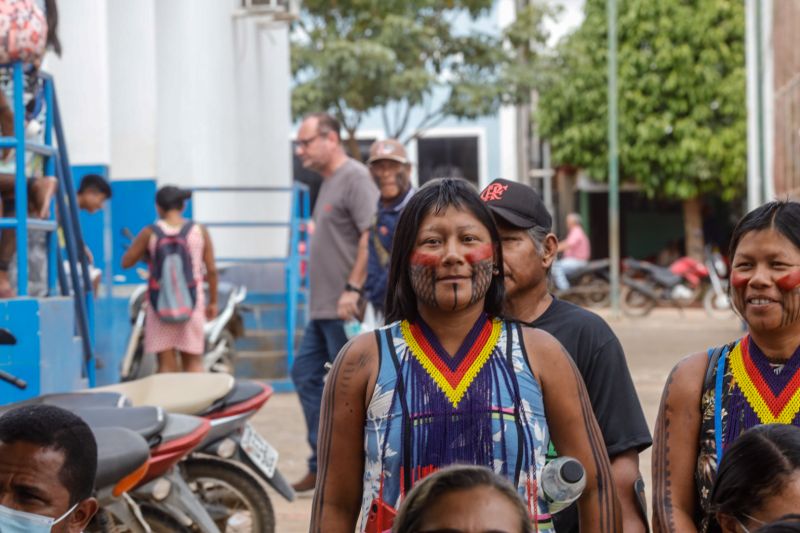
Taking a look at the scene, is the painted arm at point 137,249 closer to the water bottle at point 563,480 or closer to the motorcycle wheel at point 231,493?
the motorcycle wheel at point 231,493

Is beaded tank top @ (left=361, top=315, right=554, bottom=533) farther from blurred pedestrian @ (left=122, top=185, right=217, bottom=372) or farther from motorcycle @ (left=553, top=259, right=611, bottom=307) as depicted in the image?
motorcycle @ (left=553, top=259, right=611, bottom=307)

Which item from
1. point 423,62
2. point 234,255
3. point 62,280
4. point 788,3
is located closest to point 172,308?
point 62,280

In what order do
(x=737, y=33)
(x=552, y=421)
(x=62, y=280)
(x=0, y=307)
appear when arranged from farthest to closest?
(x=737, y=33)
(x=62, y=280)
(x=0, y=307)
(x=552, y=421)

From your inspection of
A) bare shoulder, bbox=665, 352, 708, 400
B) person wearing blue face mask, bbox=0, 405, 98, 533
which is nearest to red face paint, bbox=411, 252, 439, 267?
bare shoulder, bbox=665, 352, 708, 400

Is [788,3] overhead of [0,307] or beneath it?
overhead

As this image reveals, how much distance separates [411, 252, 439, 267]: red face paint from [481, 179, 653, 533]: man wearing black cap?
1.73 ft

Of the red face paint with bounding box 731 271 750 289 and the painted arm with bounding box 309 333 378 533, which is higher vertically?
the red face paint with bounding box 731 271 750 289

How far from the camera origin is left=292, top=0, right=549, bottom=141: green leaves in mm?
24797

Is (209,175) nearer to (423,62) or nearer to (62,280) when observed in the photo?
(62,280)

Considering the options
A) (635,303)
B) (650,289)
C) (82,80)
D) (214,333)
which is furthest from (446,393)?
(635,303)

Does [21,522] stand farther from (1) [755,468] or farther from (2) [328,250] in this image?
(2) [328,250]

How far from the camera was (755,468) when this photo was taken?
2709mm

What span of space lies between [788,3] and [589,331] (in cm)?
1839

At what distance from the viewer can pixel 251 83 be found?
1666 centimetres
